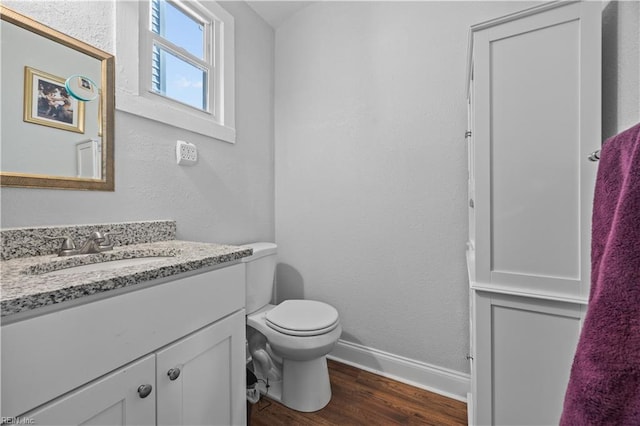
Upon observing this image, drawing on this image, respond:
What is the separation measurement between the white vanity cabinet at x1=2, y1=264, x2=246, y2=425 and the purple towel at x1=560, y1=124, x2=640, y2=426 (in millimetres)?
935

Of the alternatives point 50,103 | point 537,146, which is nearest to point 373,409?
point 537,146

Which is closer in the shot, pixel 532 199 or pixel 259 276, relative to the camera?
pixel 532 199

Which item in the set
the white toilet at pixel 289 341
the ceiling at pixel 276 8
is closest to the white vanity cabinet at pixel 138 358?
the white toilet at pixel 289 341

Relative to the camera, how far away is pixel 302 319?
1.40 metres

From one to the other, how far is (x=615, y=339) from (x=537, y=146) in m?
0.66

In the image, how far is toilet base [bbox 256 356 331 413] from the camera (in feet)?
4.50

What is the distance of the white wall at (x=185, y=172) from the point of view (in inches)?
40.2

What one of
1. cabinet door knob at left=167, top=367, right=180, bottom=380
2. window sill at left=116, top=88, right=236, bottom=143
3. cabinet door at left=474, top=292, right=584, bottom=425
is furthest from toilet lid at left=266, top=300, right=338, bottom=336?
window sill at left=116, top=88, right=236, bottom=143

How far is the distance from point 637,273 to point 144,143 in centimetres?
165

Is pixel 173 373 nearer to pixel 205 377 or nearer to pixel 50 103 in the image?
pixel 205 377

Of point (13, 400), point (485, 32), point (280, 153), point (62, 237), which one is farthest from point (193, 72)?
point (13, 400)

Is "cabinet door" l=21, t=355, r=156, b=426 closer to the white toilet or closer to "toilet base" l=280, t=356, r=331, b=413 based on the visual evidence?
the white toilet

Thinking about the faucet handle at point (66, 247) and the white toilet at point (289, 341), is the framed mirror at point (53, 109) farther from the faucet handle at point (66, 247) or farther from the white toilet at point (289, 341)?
the white toilet at point (289, 341)

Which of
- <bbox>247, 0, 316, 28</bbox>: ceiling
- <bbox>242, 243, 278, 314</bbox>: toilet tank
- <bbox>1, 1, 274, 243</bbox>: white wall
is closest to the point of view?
<bbox>1, 1, 274, 243</bbox>: white wall
